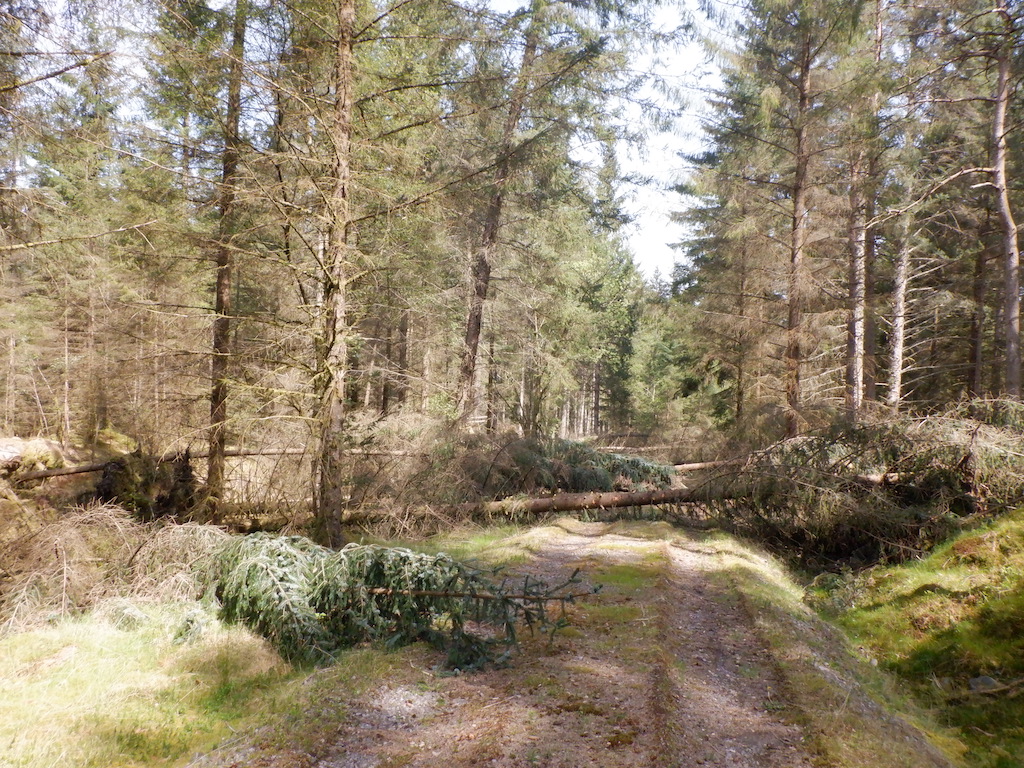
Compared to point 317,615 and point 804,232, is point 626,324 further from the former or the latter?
point 317,615

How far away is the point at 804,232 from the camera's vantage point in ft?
45.9

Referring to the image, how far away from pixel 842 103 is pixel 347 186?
33.1 ft

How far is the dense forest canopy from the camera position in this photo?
6.94m

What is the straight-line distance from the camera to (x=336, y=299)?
7062 millimetres

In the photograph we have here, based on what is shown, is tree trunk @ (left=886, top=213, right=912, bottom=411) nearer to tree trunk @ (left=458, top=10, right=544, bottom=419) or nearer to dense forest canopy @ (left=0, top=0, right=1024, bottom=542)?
dense forest canopy @ (left=0, top=0, right=1024, bottom=542)

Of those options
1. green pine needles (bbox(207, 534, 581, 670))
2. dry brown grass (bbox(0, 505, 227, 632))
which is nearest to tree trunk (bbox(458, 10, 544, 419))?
dry brown grass (bbox(0, 505, 227, 632))

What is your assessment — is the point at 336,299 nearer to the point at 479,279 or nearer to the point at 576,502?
the point at 576,502

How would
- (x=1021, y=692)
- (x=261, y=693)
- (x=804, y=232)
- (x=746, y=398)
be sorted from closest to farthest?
(x=261, y=693), (x=1021, y=692), (x=804, y=232), (x=746, y=398)

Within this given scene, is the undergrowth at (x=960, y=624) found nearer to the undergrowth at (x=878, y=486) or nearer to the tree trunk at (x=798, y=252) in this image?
the undergrowth at (x=878, y=486)

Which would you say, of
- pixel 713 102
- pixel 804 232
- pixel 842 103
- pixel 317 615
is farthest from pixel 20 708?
pixel 713 102

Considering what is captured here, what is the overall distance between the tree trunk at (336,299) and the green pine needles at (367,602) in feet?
5.60

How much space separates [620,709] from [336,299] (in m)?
5.28

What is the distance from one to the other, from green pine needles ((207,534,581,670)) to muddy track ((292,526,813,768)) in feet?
1.34

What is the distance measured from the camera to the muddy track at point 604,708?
3475 millimetres
